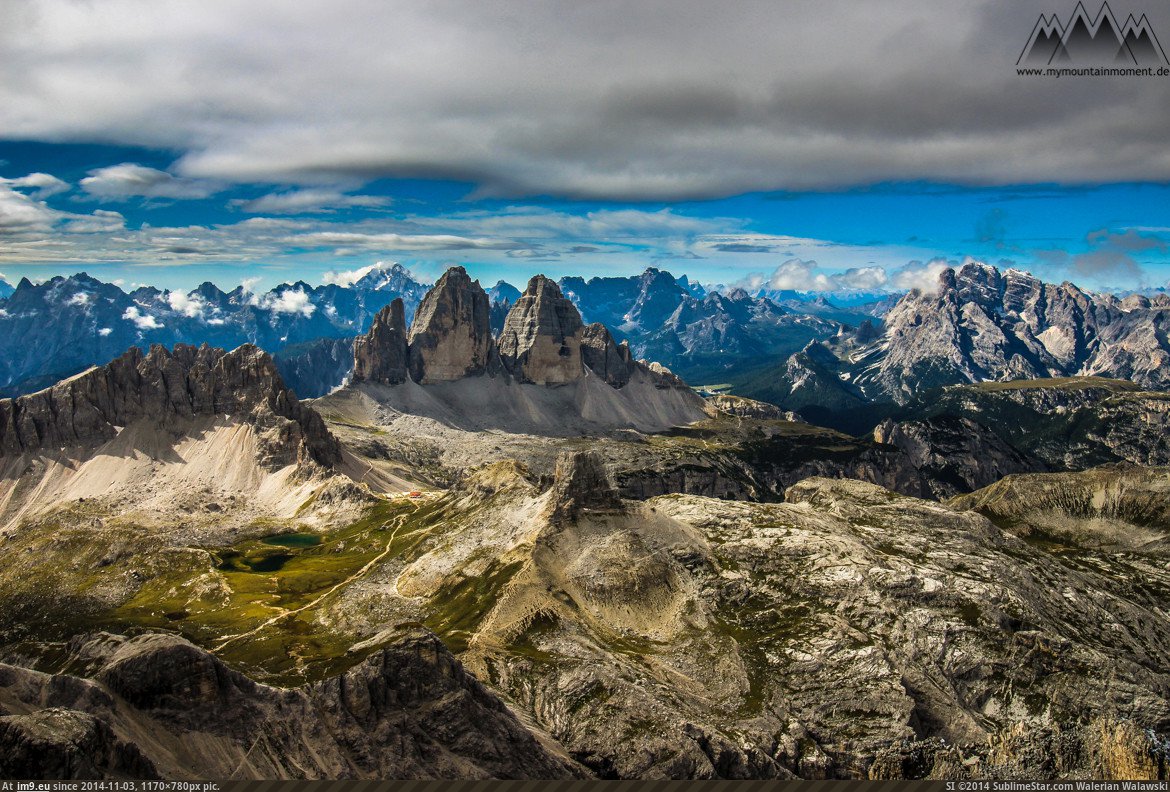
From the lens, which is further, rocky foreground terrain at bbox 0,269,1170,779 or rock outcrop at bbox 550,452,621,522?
rock outcrop at bbox 550,452,621,522

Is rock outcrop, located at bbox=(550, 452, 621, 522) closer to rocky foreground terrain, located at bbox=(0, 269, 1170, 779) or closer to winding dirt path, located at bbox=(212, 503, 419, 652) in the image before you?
rocky foreground terrain, located at bbox=(0, 269, 1170, 779)

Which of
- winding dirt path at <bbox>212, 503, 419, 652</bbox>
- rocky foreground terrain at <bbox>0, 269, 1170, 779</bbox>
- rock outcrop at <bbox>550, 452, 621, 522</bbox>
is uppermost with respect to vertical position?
rock outcrop at <bbox>550, 452, 621, 522</bbox>

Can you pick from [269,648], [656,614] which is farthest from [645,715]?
[269,648]

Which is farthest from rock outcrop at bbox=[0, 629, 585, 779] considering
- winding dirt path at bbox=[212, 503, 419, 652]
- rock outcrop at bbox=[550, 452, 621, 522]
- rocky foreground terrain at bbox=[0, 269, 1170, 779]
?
rock outcrop at bbox=[550, 452, 621, 522]

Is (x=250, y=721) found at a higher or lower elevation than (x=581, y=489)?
higher

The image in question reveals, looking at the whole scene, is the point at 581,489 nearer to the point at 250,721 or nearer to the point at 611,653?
the point at 611,653

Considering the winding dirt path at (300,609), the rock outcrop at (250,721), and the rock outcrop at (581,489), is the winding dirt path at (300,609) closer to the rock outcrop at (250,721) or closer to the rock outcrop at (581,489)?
the rock outcrop at (581,489)

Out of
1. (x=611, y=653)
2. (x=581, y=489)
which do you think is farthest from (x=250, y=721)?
(x=581, y=489)

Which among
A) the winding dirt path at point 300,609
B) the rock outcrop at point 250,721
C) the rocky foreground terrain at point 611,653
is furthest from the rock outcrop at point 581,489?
the rock outcrop at point 250,721
